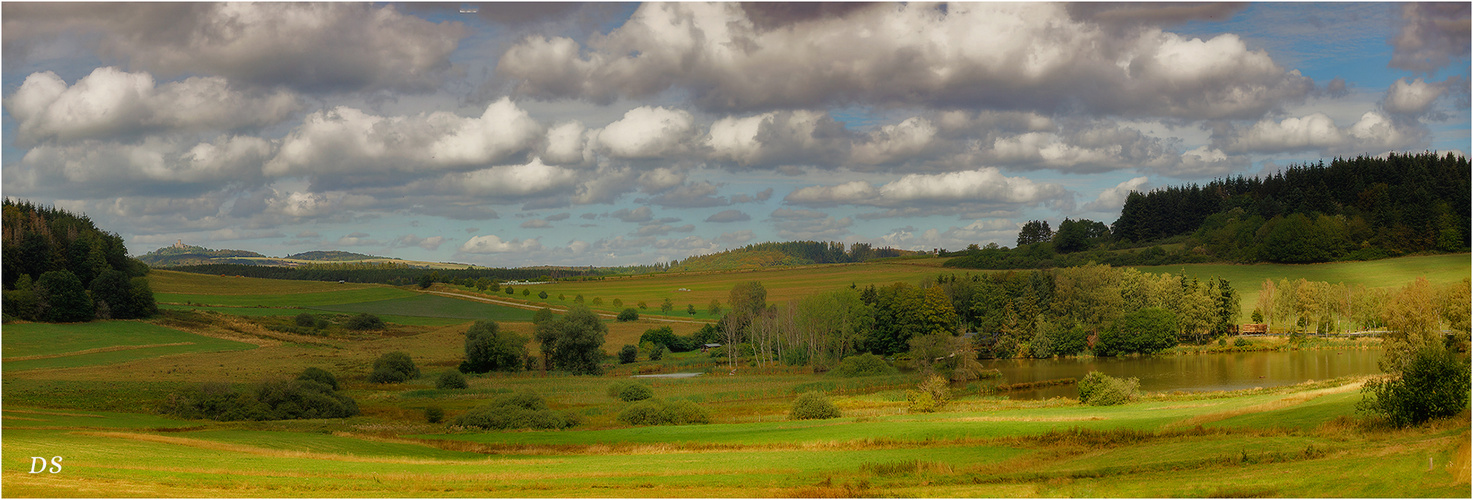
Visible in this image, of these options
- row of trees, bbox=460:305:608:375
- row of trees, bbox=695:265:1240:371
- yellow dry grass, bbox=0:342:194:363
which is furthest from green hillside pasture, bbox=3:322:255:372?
row of trees, bbox=695:265:1240:371

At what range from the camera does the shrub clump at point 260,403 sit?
156 ft

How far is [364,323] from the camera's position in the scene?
116m

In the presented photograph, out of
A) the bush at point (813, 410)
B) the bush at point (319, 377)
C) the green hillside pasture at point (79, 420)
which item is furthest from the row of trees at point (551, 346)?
the bush at point (813, 410)

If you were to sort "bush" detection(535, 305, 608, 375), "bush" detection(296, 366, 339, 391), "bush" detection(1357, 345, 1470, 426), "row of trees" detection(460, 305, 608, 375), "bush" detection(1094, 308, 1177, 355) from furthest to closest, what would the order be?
"bush" detection(1094, 308, 1177, 355) → "bush" detection(535, 305, 608, 375) → "row of trees" detection(460, 305, 608, 375) → "bush" detection(296, 366, 339, 391) → "bush" detection(1357, 345, 1470, 426)

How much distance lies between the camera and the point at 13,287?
318ft

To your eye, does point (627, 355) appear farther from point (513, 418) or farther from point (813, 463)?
point (813, 463)

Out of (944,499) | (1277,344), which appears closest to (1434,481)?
(944,499)

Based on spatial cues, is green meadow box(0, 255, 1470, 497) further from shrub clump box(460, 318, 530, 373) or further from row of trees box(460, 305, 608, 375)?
row of trees box(460, 305, 608, 375)

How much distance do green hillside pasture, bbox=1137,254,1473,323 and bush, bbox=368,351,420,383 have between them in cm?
9019

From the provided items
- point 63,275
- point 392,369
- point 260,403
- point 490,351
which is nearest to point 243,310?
point 63,275

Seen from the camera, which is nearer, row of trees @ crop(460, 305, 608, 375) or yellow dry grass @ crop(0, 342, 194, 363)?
yellow dry grass @ crop(0, 342, 194, 363)

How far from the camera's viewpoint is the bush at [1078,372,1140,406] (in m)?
48.2

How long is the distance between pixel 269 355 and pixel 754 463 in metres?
80.0

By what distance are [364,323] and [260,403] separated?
235 ft
